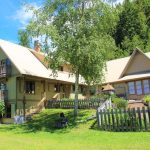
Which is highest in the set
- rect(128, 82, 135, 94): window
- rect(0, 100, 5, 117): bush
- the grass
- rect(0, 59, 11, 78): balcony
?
rect(0, 59, 11, 78): balcony

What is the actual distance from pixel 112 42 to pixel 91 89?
22546mm

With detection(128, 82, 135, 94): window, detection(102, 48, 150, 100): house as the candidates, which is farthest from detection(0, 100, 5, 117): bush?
detection(128, 82, 135, 94): window

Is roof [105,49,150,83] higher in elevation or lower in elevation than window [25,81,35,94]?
higher

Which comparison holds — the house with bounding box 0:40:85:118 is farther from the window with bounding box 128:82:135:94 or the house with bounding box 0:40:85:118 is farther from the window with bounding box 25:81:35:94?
the window with bounding box 128:82:135:94

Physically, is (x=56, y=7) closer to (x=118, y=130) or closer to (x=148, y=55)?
(x=118, y=130)

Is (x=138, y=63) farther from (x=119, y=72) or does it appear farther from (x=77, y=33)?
(x=77, y=33)

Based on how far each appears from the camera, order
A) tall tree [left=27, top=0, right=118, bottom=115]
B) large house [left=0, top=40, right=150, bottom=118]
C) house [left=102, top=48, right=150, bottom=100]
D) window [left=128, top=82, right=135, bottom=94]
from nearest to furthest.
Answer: tall tree [left=27, top=0, right=118, bottom=115], large house [left=0, top=40, right=150, bottom=118], house [left=102, top=48, right=150, bottom=100], window [left=128, top=82, right=135, bottom=94]

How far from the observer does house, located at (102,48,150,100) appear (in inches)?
1655

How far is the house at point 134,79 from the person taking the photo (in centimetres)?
4203

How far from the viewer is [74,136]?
2145 cm

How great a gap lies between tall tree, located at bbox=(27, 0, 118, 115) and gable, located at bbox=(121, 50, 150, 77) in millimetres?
14183

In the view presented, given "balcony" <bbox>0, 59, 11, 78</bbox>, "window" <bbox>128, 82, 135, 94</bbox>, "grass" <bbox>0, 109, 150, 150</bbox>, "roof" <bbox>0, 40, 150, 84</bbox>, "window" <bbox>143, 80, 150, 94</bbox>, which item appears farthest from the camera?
"window" <bbox>128, 82, 135, 94</bbox>

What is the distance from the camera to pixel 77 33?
1125 inches

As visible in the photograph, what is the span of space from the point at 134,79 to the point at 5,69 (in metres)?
17.3
